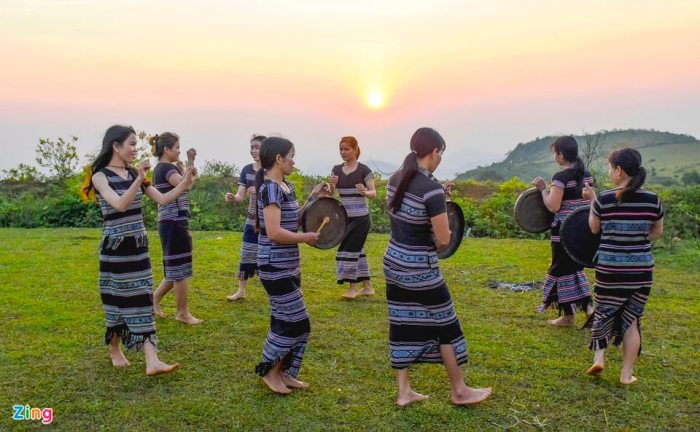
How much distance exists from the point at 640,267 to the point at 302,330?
9.03ft

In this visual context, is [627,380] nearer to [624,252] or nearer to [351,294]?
[624,252]

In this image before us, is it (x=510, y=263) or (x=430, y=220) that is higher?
(x=430, y=220)

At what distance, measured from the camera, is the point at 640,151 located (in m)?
26.8

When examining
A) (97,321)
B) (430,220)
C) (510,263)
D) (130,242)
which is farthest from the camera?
(510,263)

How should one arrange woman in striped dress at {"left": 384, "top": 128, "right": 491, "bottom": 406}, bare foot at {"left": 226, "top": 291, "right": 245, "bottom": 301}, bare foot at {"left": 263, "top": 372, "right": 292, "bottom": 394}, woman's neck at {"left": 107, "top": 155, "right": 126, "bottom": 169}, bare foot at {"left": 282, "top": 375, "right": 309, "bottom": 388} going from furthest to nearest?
bare foot at {"left": 226, "top": 291, "right": 245, "bottom": 301}, woman's neck at {"left": 107, "top": 155, "right": 126, "bottom": 169}, bare foot at {"left": 282, "top": 375, "right": 309, "bottom": 388}, bare foot at {"left": 263, "top": 372, "right": 292, "bottom": 394}, woman in striped dress at {"left": 384, "top": 128, "right": 491, "bottom": 406}

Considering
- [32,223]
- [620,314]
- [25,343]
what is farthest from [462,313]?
[32,223]

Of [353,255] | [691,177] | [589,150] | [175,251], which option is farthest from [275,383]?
[691,177]

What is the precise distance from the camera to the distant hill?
25.0 meters

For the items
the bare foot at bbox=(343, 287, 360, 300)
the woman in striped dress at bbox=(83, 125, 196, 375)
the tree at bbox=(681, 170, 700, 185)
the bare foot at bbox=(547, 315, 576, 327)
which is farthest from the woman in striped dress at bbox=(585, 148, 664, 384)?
the tree at bbox=(681, 170, 700, 185)

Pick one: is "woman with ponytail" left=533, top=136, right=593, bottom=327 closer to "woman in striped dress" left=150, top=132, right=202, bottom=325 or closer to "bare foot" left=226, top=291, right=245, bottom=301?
"bare foot" left=226, top=291, right=245, bottom=301

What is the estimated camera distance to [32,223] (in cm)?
1455

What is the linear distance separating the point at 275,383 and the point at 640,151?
26.4 m

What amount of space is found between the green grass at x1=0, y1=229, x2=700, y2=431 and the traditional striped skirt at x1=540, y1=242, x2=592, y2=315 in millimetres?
286

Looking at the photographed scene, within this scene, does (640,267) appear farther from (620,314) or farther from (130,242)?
(130,242)
